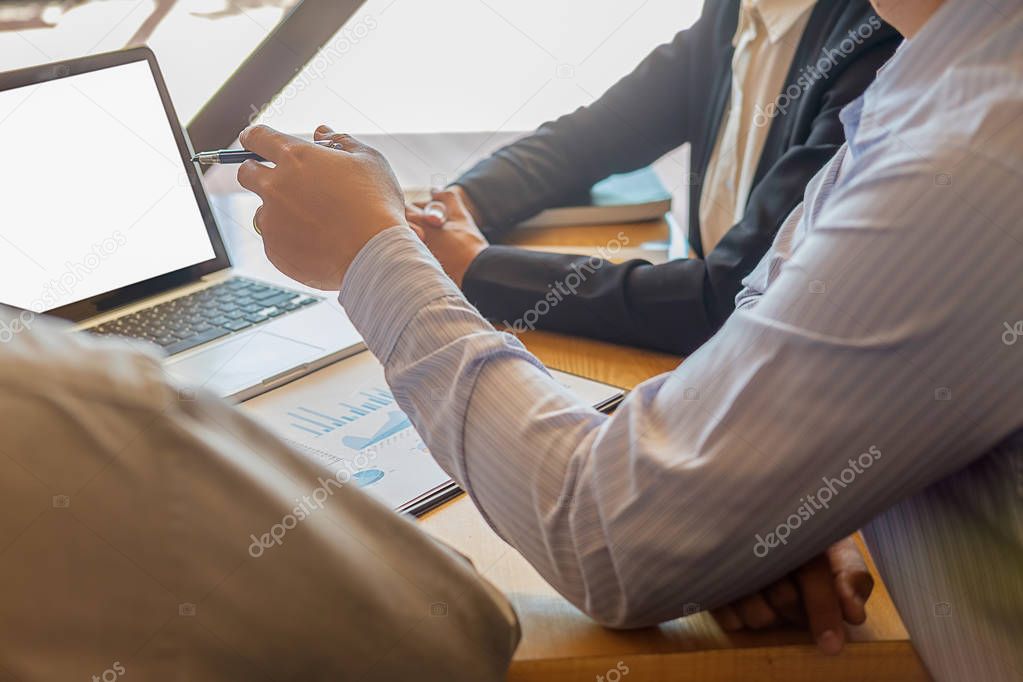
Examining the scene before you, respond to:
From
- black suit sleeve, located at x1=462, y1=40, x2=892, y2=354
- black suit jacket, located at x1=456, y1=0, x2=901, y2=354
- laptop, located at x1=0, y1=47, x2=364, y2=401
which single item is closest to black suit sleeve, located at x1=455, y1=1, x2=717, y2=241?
black suit jacket, located at x1=456, y1=0, x2=901, y2=354

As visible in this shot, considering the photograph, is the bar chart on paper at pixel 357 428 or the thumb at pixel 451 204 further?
the thumb at pixel 451 204

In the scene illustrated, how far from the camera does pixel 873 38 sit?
0.94 meters

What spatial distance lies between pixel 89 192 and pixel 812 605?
2.88ft

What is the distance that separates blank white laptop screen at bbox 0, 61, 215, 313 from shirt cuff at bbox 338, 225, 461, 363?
0.49 metres

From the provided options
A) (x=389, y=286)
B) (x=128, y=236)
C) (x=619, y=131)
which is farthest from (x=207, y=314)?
(x=619, y=131)

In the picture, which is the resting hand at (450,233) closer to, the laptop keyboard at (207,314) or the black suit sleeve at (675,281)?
the black suit sleeve at (675,281)

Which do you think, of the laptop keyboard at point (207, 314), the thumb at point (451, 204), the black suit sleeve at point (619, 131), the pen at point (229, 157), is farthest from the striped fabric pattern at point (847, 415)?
the black suit sleeve at point (619, 131)

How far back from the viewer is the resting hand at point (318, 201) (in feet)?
2.38

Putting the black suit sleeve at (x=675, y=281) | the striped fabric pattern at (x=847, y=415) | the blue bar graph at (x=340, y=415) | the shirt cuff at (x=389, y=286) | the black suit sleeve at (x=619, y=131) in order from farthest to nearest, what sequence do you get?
the black suit sleeve at (x=619, y=131), the black suit sleeve at (x=675, y=281), the blue bar graph at (x=340, y=415), the shirt cuff at (x=389, y=286), the striped fabric pattern at (x=847, y=415)

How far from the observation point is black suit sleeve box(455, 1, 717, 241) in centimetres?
136

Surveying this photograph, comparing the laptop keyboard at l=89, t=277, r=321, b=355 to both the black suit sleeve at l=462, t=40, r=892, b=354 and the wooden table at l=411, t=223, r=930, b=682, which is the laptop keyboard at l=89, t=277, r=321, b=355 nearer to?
the black suit sleeve at l=462, t=40, r=892, b=354

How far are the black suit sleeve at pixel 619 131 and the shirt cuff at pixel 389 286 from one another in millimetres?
655

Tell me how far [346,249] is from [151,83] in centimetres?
56

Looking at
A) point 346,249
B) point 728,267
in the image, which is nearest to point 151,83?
point 346,249
